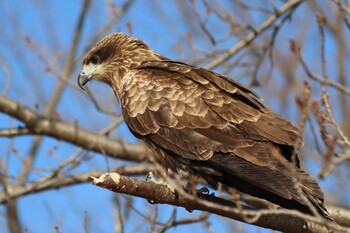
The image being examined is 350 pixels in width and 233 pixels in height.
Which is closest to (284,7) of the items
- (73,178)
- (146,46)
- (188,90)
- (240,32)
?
(240,32)

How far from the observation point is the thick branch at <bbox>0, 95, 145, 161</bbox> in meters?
8.43

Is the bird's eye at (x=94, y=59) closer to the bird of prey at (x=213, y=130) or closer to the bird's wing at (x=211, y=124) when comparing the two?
the bird of prey at (x=213, y=130)

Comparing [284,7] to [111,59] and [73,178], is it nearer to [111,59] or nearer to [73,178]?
[111,59]

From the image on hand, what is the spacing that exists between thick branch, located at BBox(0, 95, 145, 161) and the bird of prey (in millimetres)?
1570

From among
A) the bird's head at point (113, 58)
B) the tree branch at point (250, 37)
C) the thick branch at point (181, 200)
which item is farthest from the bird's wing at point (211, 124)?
the tree branch at point (250, 37)

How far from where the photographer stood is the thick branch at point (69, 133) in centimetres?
843

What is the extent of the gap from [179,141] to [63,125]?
8.97 feet

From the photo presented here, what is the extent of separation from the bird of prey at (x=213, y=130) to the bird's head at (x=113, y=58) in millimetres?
243

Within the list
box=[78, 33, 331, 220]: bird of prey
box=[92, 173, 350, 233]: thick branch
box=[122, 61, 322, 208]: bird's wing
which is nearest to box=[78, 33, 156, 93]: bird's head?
box=[78, 33, 331, 220]: bird of prey

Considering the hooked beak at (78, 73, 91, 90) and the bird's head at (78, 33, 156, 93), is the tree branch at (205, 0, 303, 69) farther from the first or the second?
the hooked beak at (78, 73, 91, 90)

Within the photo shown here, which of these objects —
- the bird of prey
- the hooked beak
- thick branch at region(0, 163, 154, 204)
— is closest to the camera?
the bird of prey

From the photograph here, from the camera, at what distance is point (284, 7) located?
8414mm

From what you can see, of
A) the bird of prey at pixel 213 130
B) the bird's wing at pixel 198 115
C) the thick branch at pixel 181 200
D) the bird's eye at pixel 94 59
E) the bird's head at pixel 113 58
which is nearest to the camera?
the thick branch at pixel 181 200

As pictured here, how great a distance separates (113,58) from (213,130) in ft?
6.10
